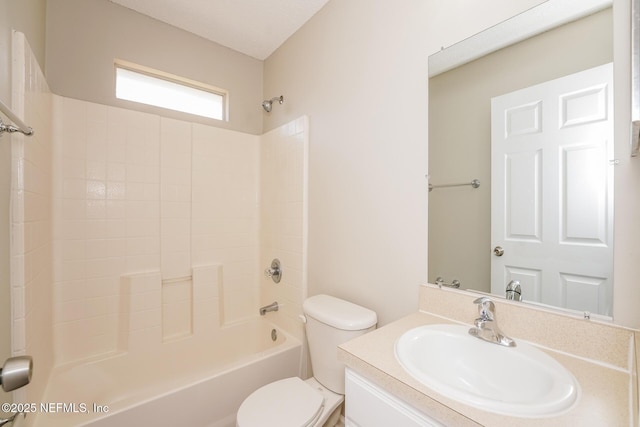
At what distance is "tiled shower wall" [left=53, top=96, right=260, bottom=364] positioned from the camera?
1.64m

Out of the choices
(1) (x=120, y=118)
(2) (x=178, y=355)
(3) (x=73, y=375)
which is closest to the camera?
(3) (x=73, y=375)

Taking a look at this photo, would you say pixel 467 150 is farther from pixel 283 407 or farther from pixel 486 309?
pixel 283 407

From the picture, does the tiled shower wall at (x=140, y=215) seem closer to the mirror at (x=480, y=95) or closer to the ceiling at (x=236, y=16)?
the ceiling at (x=236, y=16)

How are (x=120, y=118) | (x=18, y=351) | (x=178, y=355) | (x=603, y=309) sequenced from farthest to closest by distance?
1. (x=178, y=355)
2. (x=120, y=118)
3. (x=18, y=351)
4. (x=603, y=309)

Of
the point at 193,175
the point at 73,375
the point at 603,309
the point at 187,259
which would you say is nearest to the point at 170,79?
the point at 193,175

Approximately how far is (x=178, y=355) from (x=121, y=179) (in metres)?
1.31

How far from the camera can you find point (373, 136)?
4.69 ft

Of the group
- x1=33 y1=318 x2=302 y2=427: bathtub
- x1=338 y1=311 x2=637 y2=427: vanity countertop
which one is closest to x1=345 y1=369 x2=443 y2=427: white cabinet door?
x1=338 y1=311 x2=637 y2=427: vanity countertop

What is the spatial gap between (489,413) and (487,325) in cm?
40

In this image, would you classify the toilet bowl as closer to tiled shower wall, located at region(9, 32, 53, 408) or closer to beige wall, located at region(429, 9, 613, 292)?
beige wall, located at region(429, 9, 613, 292)

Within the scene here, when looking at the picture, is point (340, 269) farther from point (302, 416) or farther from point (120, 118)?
point (120, 118)

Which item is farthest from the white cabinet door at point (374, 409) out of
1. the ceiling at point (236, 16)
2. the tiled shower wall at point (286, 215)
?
the ceiling at point (236, 16)

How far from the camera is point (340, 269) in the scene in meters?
1.63

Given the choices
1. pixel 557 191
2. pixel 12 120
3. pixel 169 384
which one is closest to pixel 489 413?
pixel 557 191
